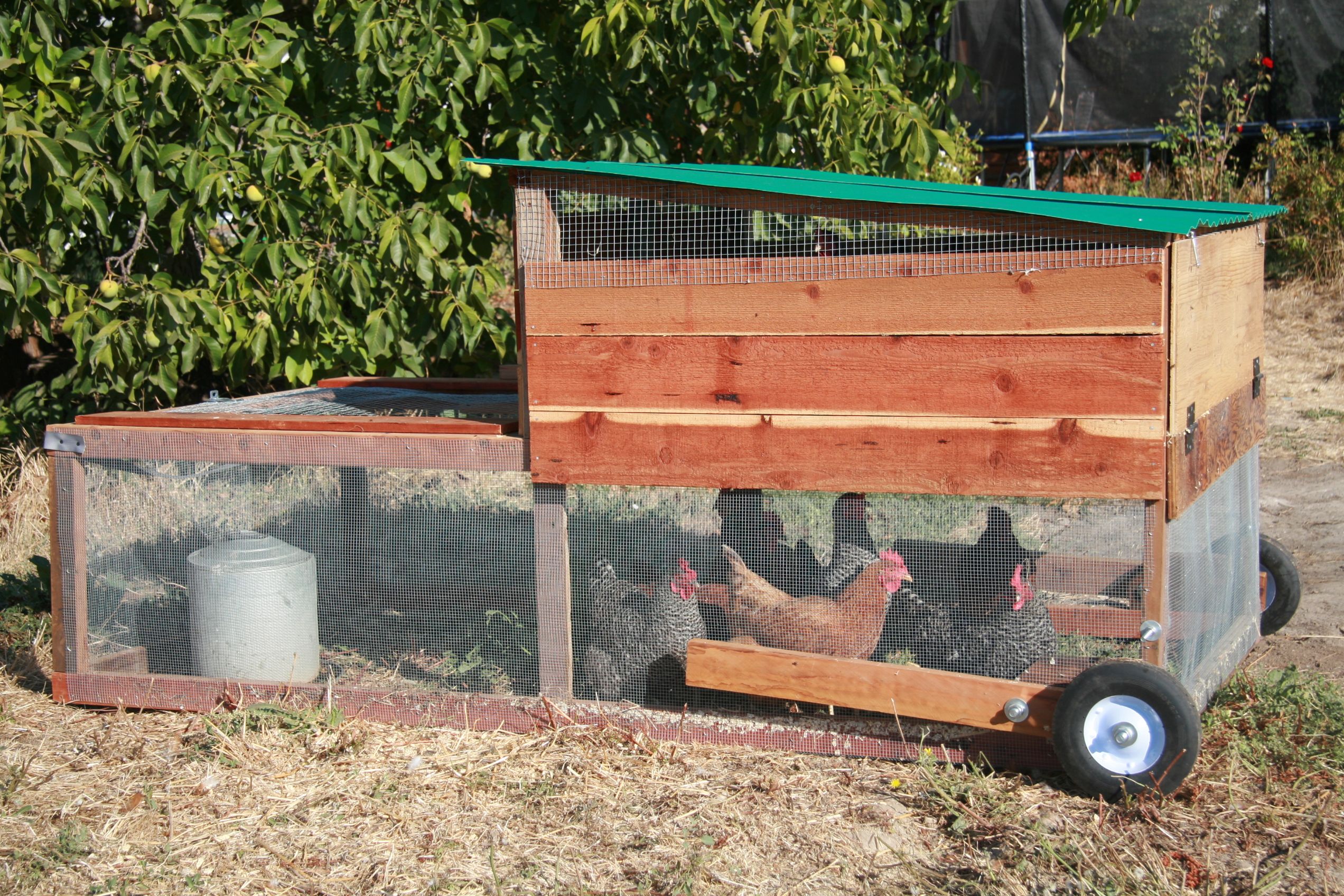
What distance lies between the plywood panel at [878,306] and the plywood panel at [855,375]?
27 mm

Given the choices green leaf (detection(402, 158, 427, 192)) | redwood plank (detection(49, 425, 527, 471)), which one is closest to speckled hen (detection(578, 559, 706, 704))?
redwood plank (detection(49, 425, 527, 471))

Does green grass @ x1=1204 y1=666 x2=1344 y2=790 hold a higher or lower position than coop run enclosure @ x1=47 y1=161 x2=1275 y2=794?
lower

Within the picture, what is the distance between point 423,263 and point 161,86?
46.0 inches

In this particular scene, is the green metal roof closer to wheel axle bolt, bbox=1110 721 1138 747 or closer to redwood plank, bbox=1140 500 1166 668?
redwood plank, bbox=1140 500 1166 668

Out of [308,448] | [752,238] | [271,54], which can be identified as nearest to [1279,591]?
[752,238]

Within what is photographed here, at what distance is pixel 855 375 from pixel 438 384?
2120mm

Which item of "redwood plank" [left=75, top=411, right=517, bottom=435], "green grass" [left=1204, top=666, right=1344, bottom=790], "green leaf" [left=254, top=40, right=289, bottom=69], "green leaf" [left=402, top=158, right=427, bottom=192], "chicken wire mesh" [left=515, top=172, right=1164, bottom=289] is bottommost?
"green grass" [left=1204, top=666, right=1344, bottom=790]

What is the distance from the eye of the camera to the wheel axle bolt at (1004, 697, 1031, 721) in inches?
110

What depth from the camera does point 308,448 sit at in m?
3.29

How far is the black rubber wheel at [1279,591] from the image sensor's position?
3961 mm

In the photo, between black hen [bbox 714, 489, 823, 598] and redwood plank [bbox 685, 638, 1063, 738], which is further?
black hen [bbox 714, 489, 823, 598]

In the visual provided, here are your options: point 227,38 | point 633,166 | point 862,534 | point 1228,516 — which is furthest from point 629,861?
point 227,38

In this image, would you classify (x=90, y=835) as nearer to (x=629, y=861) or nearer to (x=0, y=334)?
(x=629, y=861)

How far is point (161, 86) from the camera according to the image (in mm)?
4340
